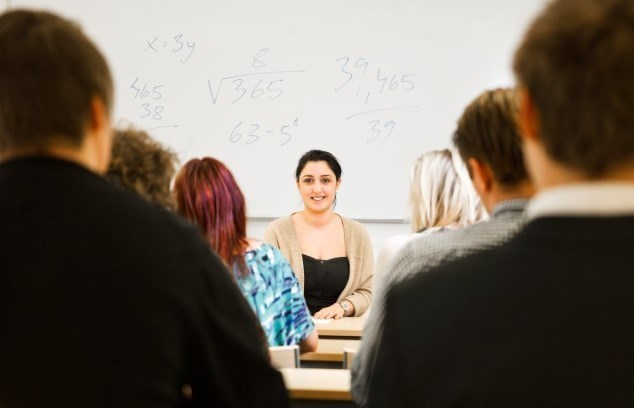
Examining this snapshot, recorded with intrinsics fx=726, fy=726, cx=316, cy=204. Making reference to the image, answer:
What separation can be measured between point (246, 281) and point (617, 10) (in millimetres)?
1895

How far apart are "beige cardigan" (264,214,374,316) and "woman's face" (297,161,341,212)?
0.53 ft

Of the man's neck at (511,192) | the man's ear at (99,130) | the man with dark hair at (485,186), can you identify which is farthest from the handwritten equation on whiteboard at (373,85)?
the man's ear at (99,130)

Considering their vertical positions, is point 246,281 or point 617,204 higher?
point 617,204

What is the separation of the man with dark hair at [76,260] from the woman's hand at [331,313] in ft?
8.39

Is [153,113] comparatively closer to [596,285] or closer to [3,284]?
[3,284]

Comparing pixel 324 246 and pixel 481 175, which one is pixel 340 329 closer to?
pixel 324 246

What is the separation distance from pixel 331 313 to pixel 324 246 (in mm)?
539

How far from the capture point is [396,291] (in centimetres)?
82


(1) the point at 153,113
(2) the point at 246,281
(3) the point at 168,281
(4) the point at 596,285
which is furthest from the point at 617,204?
(1) the point at 153,113

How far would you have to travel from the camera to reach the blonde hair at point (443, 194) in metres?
2.25

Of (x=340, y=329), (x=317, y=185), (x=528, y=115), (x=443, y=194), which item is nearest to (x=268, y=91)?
(x=317, y=185)

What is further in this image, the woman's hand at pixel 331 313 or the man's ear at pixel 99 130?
the woman's hand at pixel 331 313

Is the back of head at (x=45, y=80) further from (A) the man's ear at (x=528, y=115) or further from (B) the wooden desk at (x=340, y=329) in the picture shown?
(B) the wooden desk at (x=340, y=329)

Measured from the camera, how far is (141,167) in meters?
1.63
